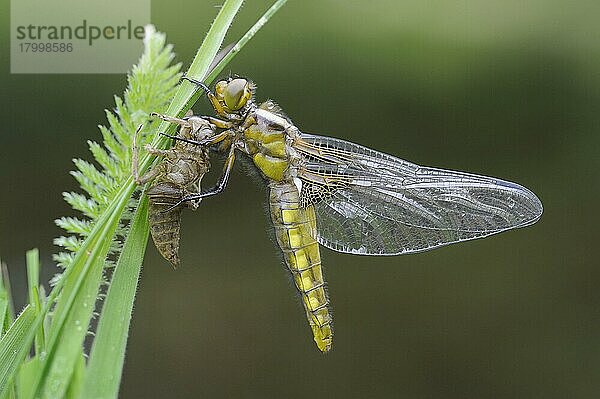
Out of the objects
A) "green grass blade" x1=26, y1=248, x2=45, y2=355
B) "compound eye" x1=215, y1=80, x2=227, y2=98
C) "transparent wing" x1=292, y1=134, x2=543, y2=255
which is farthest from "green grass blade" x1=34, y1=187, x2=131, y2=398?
"transparent wing" x1=292, y1=134, x2=543, y2=255

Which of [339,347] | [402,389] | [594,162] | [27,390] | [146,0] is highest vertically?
[146,0]

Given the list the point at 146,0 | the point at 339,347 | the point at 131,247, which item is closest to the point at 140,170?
the point at 131,247

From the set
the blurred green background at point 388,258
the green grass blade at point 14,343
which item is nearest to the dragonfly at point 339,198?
the green grass blade at point 14,343

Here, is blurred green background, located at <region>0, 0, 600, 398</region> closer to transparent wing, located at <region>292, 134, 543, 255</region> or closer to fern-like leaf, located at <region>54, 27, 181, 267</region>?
transparent wing, located at <region>292, 134, 543, 255</region>

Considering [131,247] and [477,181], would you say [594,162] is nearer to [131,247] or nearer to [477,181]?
[477,181]

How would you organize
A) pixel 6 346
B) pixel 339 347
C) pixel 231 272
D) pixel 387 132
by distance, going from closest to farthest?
pixel 6 346 → pixel 387 132 → pixel 231 272 → pixel 339 347

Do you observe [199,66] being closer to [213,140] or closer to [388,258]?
[213,140]

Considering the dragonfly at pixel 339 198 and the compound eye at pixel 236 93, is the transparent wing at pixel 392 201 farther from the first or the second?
the compound eye at pixel 236 93
